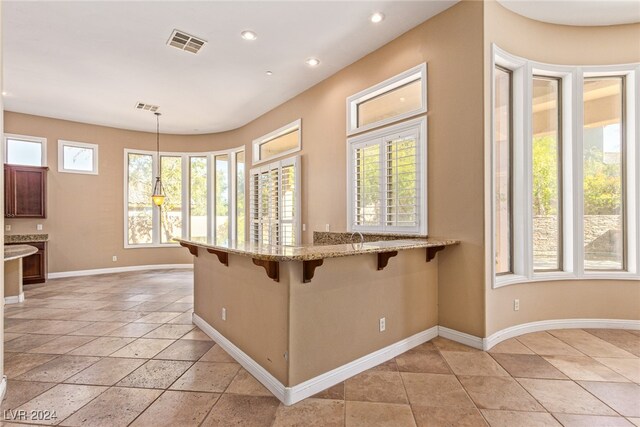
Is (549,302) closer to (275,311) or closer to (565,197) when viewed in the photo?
(565,197)

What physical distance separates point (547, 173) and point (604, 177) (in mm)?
699

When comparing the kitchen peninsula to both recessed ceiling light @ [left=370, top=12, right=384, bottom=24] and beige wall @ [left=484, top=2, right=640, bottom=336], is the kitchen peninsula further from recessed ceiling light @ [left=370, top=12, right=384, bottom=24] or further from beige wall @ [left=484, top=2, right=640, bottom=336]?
recessed ceiling light @ [left=370, top=12, right=384, bottom=24]

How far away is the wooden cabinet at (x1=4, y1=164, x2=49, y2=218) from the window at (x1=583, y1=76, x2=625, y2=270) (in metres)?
9.30

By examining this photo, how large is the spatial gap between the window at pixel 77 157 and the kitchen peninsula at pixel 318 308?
5564 millimetres

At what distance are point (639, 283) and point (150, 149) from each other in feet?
30.9

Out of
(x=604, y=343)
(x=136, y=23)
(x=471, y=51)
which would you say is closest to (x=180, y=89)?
(x=136, y=23)

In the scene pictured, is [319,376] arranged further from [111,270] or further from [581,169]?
[111,270]

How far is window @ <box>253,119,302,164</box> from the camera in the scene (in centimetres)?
568

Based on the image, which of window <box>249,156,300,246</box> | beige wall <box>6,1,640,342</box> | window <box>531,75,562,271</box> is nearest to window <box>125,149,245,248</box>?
window <box>249,156,300,246</box>

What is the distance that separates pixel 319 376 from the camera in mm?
2402

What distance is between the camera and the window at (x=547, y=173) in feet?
12.1

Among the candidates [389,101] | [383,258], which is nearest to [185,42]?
[389,101]

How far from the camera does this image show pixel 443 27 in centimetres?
335

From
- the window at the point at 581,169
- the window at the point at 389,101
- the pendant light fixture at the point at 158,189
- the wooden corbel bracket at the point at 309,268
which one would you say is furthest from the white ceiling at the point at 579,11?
the pendant light fixture at the point at 158,189
